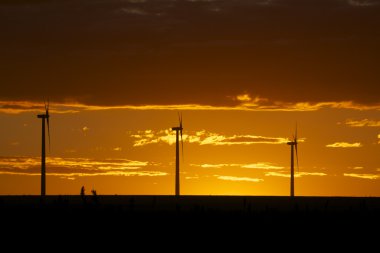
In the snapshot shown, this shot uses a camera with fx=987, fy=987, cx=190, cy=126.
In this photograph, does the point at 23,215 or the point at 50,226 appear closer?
the point at 50,226

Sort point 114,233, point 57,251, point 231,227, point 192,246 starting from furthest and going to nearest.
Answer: point 231,227 → point 114,233 → point 192,246 → point 57,251

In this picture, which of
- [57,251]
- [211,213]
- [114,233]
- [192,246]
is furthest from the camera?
[211,213]

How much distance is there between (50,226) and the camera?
71.8 m

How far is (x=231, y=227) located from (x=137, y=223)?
7.57 metres

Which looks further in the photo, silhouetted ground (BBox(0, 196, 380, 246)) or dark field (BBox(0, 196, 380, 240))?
dark field (BBox(0, 196, 380, 240))

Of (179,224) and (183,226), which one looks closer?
(183,226)

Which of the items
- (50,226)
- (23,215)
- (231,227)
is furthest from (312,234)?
(23,215)

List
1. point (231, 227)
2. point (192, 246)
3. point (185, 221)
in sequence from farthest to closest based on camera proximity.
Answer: point (185, 221), point (231, 227), point (192, 246)

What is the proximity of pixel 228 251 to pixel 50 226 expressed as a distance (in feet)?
56.3

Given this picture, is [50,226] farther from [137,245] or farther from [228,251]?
[228,251]

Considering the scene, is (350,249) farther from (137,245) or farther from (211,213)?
(211,213)

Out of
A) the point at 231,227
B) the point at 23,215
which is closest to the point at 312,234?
the point at 231,227

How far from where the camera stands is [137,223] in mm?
77562

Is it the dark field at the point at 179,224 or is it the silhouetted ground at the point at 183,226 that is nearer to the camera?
the silhouetted ground at the point at 183,226
